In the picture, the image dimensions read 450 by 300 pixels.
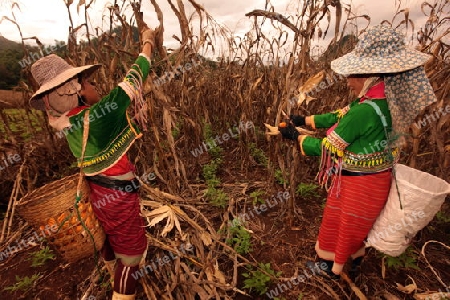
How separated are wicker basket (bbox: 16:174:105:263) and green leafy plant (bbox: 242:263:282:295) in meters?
1.11

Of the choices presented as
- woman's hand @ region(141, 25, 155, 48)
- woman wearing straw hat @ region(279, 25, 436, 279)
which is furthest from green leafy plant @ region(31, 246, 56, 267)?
woman wearing straw hat @ region(279, 25, 436, 279)

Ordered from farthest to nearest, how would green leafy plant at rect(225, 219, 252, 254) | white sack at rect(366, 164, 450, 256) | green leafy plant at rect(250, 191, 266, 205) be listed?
green leafy plant at rect(250, 191, 266, 205) → green leafy plant at rect(225, 219, 252, 254) → white sack at rect(366, 164, 450, 256)

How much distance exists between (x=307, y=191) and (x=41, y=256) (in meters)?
2.73

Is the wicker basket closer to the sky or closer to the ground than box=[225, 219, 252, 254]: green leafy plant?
closer to the sky

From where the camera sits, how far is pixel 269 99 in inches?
148

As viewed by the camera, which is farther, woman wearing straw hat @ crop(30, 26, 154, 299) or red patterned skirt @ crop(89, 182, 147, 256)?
red patterned skirt @ crop(89, 182, 147, 256)

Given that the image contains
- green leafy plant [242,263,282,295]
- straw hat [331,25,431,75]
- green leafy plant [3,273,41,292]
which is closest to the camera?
straw hat [331,25,431,75]

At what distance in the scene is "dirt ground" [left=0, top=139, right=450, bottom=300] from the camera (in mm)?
1931

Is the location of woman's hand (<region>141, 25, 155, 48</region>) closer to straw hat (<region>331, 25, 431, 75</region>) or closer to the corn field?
the corn field

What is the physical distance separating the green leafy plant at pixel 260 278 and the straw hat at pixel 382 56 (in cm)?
153

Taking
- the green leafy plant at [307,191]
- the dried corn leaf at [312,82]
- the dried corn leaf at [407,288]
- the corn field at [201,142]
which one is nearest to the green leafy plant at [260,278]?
the corn field at [201,142]

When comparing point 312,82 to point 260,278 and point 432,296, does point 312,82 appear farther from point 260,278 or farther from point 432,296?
point 432,296

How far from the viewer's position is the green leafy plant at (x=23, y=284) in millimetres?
2060

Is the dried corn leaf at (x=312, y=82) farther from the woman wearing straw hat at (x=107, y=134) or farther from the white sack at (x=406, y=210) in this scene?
the woman wearing straw hat at (x=107, y=134)
